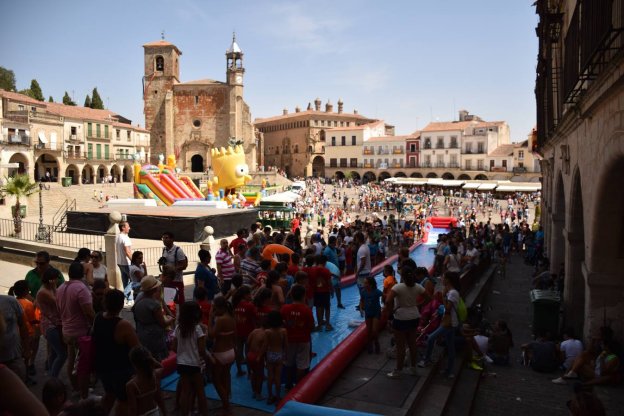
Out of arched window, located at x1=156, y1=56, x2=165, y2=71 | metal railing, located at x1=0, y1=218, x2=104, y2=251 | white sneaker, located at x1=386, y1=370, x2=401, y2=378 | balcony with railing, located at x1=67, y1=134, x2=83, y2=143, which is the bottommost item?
white sneaker, located at x1=386, y1=370, x2=401, y2=378

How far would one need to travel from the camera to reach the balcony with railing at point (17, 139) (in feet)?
123

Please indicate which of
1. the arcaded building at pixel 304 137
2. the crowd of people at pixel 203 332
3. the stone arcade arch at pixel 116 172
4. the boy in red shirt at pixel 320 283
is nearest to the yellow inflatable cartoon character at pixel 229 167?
the crowd of people at pixel 203 332

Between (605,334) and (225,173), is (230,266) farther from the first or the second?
(225,173)

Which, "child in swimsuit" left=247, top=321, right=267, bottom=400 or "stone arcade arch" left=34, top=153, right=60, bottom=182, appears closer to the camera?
"child in swimsuit" left=247, top=321, right=267, bottom=400

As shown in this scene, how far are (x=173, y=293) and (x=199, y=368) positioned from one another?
188cm

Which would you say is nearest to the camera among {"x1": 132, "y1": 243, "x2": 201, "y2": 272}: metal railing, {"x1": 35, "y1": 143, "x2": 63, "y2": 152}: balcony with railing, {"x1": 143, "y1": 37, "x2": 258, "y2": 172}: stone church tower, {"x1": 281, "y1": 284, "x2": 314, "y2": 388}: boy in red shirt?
{"x1": 281, "y1": 284, "x2": 314, "y2": 388}: boy in red shirt

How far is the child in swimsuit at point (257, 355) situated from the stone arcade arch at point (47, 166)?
150 ft

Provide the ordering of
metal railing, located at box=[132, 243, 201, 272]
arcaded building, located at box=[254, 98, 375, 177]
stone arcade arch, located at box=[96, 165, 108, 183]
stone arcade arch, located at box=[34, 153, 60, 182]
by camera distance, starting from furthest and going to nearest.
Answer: arcaded building, located at box=[254, 98, 375, 177] < stone arcade arch, located at box=[96, 165, 108, 183] < stone arcade arch, located at box=[34, 153, 60, 182] < metal railing, located at box=[132, 243, 201, 272]

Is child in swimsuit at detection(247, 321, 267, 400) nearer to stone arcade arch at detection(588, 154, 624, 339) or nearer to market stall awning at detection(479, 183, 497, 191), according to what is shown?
stone arcade arch at detection(588, 154, 624, 339)

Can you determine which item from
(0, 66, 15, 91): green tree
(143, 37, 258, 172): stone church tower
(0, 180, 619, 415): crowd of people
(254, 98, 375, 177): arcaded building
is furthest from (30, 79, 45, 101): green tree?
(0, 180, 619, 415): crowd of people

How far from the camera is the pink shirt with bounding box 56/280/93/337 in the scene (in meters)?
4.96

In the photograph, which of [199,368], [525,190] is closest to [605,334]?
[199,368]

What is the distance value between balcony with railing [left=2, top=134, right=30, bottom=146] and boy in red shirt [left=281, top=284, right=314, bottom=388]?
39693 mm

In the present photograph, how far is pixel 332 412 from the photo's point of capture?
10.1ft
